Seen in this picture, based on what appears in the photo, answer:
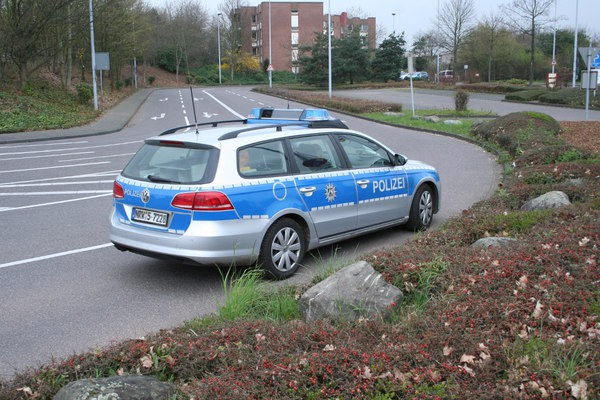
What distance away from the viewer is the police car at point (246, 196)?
604 centimetres

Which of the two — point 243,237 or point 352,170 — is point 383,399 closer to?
point 243,237

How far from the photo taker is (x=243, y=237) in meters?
6.11

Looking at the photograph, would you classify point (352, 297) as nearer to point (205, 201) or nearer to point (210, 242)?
point (210, 242)

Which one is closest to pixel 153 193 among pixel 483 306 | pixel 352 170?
pixel 352 170

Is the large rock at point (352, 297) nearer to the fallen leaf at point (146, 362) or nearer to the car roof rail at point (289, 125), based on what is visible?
the fallen leaf at point (146, 362)

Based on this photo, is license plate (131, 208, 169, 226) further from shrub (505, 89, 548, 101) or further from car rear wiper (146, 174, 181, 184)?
shrub (505, 89, 548, 101)

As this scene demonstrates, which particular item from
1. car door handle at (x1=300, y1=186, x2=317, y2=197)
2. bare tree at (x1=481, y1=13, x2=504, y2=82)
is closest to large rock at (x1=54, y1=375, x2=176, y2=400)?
car door handle at (x1=300, y1=186, x2=317, y2=197)

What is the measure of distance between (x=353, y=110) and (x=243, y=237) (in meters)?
27.8

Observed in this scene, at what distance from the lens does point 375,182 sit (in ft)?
25.2

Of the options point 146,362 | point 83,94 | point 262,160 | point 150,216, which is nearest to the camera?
point 146,362

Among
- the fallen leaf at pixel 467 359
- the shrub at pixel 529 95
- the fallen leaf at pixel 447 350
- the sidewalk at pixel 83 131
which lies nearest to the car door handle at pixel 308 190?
the fallen leaf at pixel 447 350

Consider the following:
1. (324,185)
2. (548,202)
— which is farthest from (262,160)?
(548,202)

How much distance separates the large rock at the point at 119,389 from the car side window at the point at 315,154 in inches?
146

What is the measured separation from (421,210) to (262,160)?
2903 millimetres
